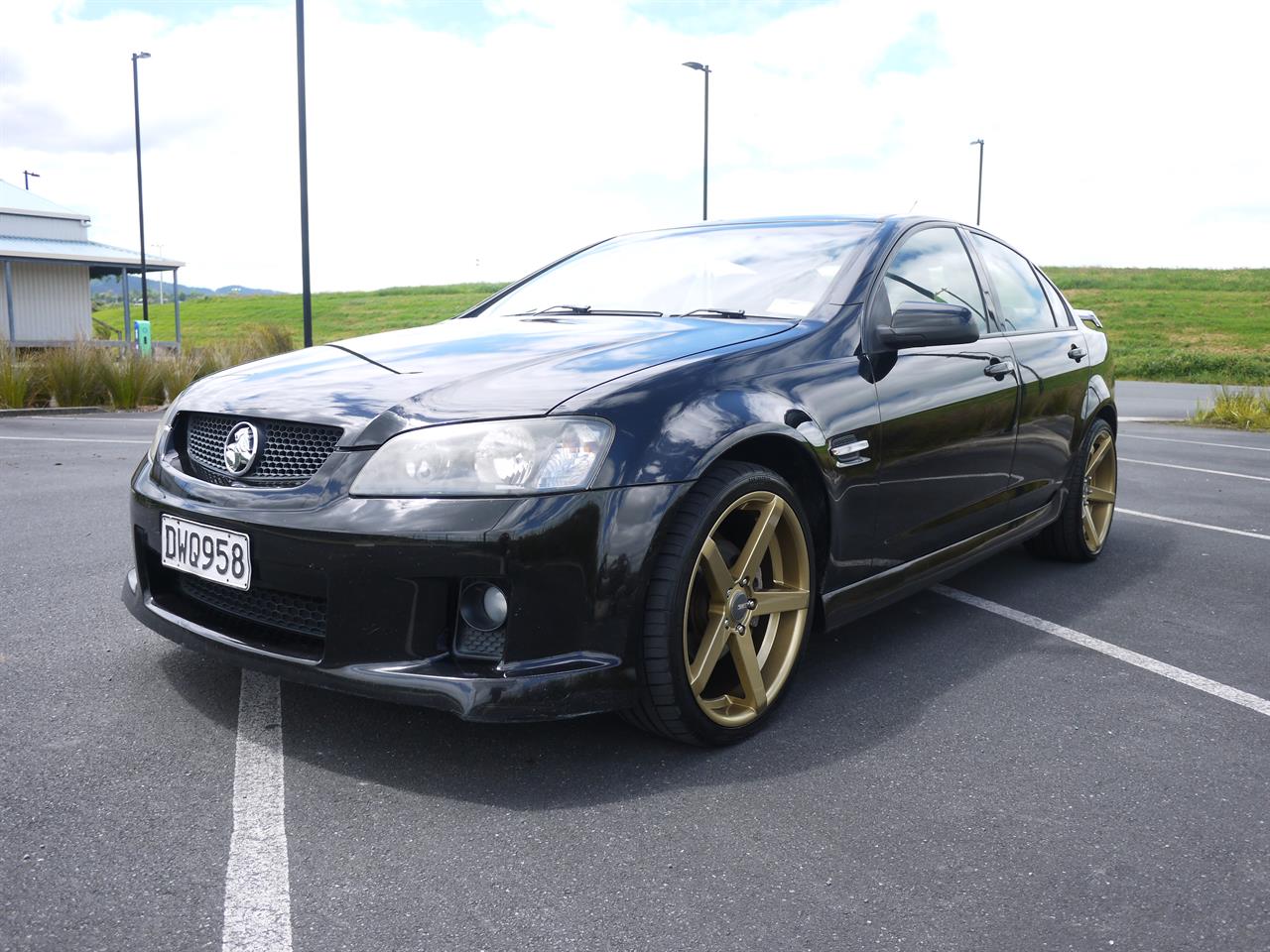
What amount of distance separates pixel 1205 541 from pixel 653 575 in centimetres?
456

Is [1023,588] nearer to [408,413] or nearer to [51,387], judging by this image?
[408,413]

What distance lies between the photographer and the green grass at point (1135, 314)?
1230 inches

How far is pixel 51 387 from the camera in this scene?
45.8ft

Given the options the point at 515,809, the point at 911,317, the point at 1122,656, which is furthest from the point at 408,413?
the point at 1122,656

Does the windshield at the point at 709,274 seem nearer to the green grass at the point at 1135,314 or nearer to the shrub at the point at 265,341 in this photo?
the shrub at the point at 265,341

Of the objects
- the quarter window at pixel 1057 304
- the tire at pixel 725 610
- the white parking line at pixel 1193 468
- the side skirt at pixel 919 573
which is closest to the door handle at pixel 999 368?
the side skirt at pixel 919 573

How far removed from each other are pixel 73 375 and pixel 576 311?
1213cm

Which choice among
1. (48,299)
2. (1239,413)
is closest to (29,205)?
(48,299)

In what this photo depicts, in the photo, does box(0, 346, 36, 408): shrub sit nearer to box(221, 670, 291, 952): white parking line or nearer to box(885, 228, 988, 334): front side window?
box(221, 670, 291, 952): white parking line

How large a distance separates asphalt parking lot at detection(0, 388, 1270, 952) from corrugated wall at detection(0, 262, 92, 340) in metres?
28.4

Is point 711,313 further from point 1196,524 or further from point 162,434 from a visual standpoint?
point 1196,524

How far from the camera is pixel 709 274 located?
13.2 ft

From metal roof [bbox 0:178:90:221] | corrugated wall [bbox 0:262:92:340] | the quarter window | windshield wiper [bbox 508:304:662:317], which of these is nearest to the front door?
windshield wiper [bbox 508:304:662:317]

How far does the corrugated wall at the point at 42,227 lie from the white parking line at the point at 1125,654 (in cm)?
3103
